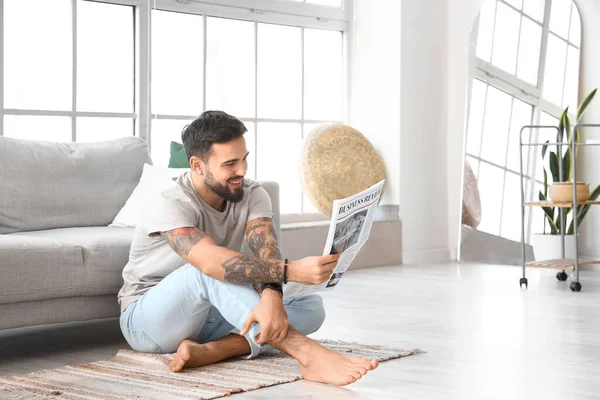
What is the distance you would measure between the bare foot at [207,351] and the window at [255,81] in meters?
2.62

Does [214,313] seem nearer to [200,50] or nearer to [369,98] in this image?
[200,50]

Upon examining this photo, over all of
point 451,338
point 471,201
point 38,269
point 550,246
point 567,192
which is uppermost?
point 567,192

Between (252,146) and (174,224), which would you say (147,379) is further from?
(252,146)

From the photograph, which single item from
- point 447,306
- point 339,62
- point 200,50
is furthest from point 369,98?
point 447,306

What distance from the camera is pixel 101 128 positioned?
511 cm

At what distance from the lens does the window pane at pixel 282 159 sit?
605 cm

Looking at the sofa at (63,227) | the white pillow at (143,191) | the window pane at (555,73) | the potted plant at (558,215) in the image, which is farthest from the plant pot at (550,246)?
the white pillow at (143,191)

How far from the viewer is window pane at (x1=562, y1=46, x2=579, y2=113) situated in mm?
6125

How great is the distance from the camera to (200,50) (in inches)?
223

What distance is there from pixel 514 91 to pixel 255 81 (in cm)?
176

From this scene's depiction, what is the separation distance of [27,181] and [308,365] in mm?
1593

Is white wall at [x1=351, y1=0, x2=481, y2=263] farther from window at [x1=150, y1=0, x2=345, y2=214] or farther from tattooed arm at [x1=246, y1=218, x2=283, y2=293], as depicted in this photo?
tattooed arm at [x1=246, y1=218, x2=283, y2=293]

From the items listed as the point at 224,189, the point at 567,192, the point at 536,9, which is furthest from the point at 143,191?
the point at 536,9

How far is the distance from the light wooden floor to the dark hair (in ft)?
2.41
